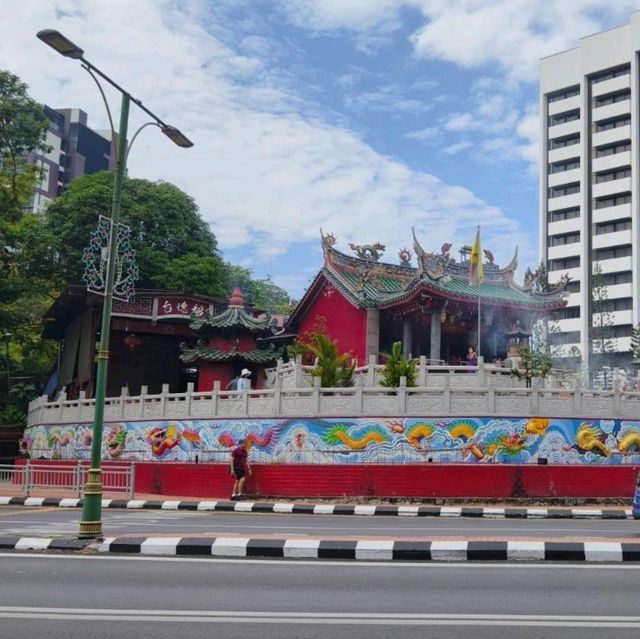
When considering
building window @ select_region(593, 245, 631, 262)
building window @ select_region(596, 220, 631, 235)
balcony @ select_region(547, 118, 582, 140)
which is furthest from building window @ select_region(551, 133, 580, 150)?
building window @ select_region(593, 245, 631, 262)

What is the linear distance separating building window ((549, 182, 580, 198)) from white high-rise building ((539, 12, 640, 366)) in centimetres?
8

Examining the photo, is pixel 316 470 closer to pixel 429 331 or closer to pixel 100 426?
pixel 100 426

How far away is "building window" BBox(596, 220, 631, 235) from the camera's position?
2498 inches

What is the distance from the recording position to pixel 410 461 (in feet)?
72.1

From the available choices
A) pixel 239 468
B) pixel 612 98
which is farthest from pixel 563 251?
pixel 239 468

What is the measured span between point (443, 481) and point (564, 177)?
52.4 m

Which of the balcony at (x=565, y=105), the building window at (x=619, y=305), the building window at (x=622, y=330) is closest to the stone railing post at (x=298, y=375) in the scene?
the building window at (x=619, y=305)

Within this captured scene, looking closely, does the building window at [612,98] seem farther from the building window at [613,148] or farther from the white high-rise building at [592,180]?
the building window at [613,148]

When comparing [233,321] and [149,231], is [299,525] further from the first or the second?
[149,231]

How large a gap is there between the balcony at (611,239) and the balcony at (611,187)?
3.15 metres

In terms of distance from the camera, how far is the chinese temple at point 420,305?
3175cm

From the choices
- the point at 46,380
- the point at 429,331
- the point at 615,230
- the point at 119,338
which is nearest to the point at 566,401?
the point at 429,331

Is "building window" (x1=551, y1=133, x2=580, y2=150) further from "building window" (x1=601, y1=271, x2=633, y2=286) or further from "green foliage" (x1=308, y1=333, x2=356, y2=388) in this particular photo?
"green foliage" (x1=308, y1=333, x2=356, y2=388)

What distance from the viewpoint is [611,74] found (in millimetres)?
65500
